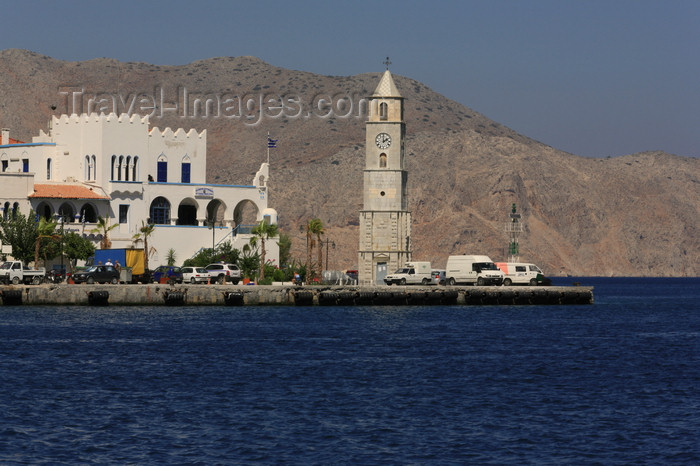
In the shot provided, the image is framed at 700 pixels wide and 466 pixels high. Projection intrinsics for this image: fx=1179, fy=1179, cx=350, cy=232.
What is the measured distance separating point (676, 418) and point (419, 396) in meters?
8.56

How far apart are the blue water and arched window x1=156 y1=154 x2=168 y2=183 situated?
3194 cm

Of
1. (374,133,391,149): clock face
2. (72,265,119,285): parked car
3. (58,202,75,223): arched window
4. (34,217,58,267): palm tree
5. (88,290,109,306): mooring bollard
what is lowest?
(88,290,109,306): mooring bollard

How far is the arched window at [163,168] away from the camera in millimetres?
101500

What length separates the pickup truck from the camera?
80.9 metres

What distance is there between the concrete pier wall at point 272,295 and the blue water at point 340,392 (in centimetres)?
624

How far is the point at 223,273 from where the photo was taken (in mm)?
86938

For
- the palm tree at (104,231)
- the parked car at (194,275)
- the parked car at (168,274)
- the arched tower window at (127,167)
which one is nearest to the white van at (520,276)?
the parked car at (194,275)

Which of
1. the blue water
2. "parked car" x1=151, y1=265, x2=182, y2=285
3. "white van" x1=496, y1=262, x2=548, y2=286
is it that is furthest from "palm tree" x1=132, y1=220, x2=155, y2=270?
"white van" x1=496, y1=262, x2=548, y2=286

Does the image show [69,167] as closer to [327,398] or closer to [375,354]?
[375,354]

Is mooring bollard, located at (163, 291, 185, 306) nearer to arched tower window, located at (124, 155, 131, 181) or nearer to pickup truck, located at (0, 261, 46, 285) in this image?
pickup truck, located at (0, 261, 46, 285)

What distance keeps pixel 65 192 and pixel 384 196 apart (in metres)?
26.6

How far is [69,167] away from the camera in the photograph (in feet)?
328

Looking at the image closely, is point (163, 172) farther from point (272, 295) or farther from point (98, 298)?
point (98, 298)

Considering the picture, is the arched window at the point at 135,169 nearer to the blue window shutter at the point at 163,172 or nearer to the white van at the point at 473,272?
the blue window shutter at the point at 163,172
